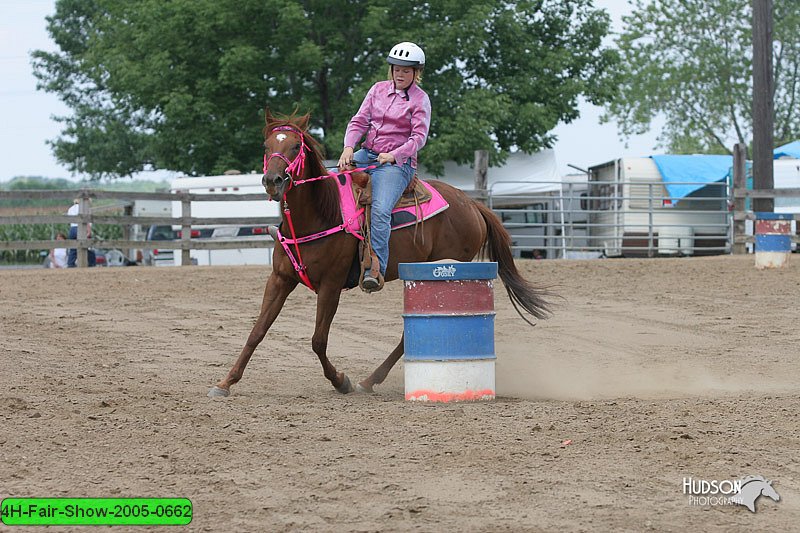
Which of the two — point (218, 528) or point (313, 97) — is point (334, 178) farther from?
point (313, 97)

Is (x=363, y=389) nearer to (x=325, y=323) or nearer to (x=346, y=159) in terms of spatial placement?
(x=325, y=323)

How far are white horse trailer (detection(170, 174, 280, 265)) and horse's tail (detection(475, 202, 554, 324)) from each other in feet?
45.3

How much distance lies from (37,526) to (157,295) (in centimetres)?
1074

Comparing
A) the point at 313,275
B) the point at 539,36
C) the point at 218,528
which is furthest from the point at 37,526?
the point at 539,36

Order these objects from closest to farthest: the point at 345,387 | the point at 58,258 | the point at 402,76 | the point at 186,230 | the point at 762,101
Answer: the point at 345,387
the point at 402,76
the point at 186,230
the point at 762,101
the point at 58,258

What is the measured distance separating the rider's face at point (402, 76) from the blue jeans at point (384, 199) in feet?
1.99

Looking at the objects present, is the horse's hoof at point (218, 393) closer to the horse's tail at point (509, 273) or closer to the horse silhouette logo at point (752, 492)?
the horse's tail at point (509, 273)

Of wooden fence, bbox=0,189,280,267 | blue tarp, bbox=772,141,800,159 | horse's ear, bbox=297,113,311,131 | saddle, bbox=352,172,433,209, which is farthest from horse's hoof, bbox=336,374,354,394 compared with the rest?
blue tarp, bbox=772,141,800,159

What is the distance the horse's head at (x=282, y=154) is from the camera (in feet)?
23.5

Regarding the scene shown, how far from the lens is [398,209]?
27.1 ft

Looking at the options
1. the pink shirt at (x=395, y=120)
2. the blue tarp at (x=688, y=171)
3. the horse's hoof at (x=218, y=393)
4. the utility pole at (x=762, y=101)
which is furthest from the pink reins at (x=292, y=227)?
the blue tarp at (x=688, y=171)

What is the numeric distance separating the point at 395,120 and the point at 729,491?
4.40 m

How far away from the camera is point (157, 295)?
1475cm

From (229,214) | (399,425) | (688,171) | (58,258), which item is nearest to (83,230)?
(58,258)
